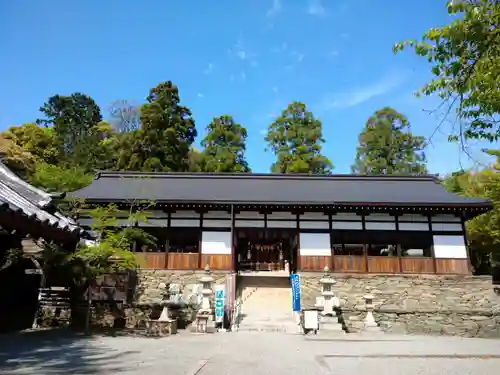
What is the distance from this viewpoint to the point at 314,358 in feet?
24.8

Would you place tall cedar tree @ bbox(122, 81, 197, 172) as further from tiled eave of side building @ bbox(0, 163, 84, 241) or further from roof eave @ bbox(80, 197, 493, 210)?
tiled eave of side building @ bbox(0, 163, 84, 241)

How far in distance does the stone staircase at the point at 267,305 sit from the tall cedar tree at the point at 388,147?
64.2 feet

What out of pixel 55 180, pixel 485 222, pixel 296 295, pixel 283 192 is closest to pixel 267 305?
pixel 296 295

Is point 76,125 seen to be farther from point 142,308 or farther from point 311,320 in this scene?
point 311,320

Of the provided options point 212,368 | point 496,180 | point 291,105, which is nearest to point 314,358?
point 212,368

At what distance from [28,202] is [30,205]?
208mm

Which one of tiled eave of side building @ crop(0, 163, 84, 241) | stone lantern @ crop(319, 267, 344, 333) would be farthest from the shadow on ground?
stone lantern @ crop(319, 267, 344, 333)

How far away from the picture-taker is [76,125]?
4912cm

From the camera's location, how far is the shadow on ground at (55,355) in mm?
5555

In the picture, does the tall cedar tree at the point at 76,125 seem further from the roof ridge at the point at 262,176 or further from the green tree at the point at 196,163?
the roof ridge at the point at 262,176

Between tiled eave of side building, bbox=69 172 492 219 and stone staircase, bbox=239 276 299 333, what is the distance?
3948 millimetres

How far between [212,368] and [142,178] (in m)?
16.8

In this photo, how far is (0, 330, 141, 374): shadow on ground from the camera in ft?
18.2

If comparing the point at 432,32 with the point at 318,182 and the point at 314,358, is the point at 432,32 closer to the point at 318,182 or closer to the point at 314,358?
the point at 314,358
